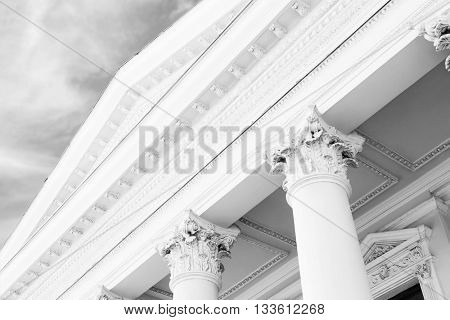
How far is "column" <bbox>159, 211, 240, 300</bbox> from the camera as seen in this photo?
33.3 ft

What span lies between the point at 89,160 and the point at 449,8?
8660mm

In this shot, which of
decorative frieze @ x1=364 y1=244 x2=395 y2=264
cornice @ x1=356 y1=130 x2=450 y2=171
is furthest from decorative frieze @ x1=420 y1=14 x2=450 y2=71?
decorative frieze @ x1=364 y1=244 x2=395 y2=264

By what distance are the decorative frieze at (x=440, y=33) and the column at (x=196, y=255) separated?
469 cm

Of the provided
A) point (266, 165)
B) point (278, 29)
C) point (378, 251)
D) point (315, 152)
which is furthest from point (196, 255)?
point (278, 29)

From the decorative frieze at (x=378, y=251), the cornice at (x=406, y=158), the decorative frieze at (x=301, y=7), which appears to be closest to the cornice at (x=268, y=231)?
the decorative frieze at (x=378, y=251)

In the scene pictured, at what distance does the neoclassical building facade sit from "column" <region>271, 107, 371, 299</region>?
2 centimetres

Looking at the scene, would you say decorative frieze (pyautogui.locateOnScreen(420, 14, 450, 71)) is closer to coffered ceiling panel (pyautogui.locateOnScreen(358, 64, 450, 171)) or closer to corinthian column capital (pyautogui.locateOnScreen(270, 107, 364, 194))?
corinthian column capital (pyautogui.locateOnScreen(270, 107, 364, 194))

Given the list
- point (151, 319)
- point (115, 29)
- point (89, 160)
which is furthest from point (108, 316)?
point (115, 29)

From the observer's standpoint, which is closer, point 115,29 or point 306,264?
point 306,264

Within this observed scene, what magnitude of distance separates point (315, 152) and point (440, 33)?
7.38ft

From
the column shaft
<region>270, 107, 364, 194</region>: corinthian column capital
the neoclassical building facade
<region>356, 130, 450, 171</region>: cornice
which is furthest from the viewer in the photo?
<region>356, 130, 450, 171</region>: cornice

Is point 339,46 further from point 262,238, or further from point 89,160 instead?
point 89,160

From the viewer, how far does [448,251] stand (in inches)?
421

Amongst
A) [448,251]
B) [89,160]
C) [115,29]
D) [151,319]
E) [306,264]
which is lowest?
[151,319]
